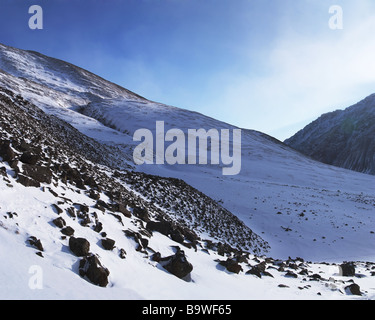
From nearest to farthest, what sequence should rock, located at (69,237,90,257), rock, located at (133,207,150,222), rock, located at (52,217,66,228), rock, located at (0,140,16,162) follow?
rock, located at (69,237,90,257) → rock, located at (52,217,66,228) → rock, located at (0,140,16,162) → rock, located at (133,207,150,222)

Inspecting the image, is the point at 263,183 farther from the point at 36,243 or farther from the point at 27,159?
the point at 36,243

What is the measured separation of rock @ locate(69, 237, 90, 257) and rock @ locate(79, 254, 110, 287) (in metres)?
0.36

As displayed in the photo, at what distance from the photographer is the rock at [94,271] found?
4926 millimetres

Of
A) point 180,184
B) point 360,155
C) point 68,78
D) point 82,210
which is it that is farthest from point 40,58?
point 360,155

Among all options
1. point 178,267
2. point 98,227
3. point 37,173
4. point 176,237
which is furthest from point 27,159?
point 178,267

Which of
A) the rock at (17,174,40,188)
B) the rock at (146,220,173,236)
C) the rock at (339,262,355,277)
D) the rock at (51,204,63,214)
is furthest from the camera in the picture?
the rock at (339,262,355,277)

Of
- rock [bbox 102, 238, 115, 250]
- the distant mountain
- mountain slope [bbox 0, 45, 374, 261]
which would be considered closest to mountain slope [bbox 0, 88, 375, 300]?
rock [bbox 102, 238, 115, 250]

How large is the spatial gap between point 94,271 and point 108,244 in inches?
52.4

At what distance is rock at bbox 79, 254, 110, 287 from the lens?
4926mm

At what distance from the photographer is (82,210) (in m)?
7.58

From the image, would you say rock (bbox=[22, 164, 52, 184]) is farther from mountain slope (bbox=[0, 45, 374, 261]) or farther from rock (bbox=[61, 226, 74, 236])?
mountain slope (bbox=[0, 45, 374, 261])

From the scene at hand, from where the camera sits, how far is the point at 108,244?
6.32 metres

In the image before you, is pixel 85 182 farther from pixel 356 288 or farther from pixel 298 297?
pixel 356 288

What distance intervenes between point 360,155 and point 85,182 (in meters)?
120
